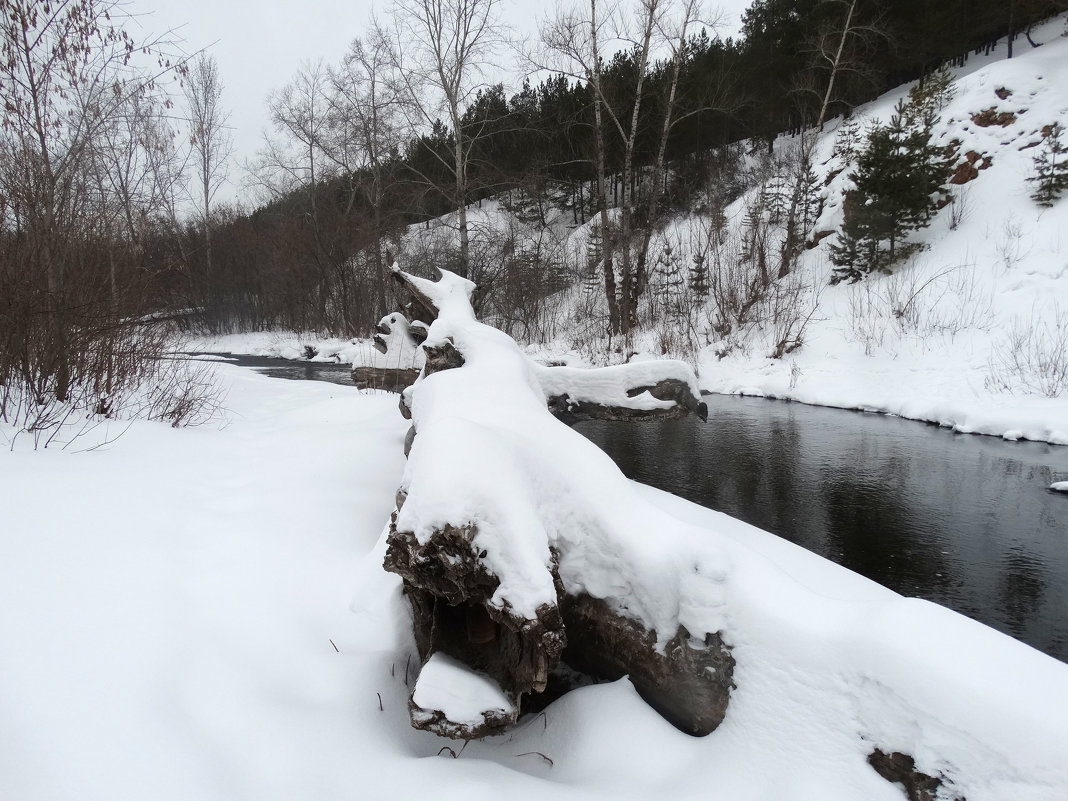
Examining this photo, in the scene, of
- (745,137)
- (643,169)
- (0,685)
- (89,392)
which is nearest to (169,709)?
(0,685)

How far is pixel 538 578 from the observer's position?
1828mm

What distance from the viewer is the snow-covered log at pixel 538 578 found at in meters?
1.84

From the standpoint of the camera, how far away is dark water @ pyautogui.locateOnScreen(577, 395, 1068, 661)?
3.70 metres

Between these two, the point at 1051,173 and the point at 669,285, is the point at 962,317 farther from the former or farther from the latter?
the point at 669,285

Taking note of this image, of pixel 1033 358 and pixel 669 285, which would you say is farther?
pixel 669 285

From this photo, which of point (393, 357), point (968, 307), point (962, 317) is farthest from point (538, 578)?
point (968, 307)

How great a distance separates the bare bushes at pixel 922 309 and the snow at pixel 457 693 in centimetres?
1043

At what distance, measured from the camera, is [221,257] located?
27.1 metres

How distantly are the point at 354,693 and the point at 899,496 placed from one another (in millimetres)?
5456

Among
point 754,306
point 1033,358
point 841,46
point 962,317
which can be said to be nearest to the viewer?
point 1033,358

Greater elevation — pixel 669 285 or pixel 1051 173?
pixel 1051 173

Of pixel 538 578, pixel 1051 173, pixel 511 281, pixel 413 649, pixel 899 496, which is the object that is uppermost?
pixel 1051 173

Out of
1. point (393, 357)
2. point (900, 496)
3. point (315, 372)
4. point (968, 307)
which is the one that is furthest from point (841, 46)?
point (315, 372)

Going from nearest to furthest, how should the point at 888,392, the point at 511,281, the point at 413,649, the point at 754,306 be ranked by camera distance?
the point at 413,649
the point at 888,392
the point at 754,306
the point at 511,281
